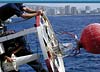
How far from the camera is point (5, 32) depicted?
9750 mm

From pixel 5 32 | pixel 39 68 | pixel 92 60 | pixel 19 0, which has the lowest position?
pixel 92 60

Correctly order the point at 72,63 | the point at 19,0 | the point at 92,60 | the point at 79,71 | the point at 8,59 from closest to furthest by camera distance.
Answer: the point at 19,0 < the point at 8,59 < the point at 79,71 < the point at 72,63 < the point at 92,60

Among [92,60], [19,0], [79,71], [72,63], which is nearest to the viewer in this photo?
[19,0]

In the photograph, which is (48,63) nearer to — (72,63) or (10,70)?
(10,70)

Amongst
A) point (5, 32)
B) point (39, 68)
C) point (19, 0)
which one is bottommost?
point (39, 68)

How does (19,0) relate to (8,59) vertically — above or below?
above

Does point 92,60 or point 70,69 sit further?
point 92,60

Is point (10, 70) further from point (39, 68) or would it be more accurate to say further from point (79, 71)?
point (79, 71)

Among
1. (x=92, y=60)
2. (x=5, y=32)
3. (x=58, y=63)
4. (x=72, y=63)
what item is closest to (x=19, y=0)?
(x=5, y=32)

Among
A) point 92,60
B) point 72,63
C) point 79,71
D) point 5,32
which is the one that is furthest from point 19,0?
Result: point 92,60

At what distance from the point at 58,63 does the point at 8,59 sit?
990mm

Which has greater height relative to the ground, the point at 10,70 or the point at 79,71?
the point at 10,70

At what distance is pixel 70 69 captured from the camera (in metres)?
15.3

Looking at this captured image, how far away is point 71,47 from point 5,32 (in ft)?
4.35
